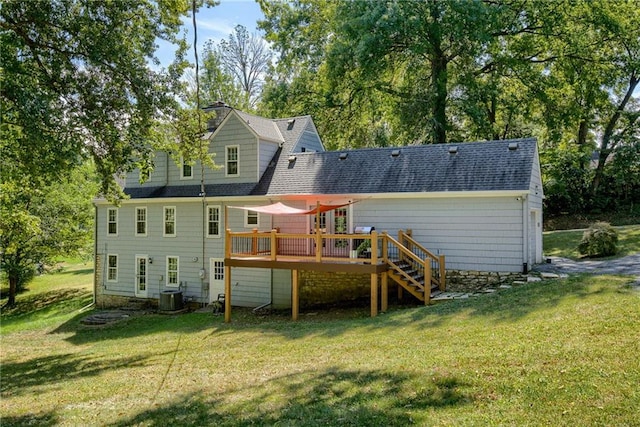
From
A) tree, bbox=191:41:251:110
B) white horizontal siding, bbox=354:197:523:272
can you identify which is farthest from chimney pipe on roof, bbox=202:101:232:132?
tree, bbox=191:41:251:110

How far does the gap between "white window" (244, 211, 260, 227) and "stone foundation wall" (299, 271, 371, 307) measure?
111 inches

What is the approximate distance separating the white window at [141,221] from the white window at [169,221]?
1.20 m

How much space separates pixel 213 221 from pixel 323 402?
13.5m

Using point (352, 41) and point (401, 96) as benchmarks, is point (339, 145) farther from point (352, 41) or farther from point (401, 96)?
point (352, 41)

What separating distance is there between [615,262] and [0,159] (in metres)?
17.7

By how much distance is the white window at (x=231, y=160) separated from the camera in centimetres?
1861

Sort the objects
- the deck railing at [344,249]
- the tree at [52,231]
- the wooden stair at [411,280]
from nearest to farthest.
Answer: the wooden stair at [411,280] → the deck railing at [344,249] → the tree at [52,231]

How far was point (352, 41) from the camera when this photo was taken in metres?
22.4

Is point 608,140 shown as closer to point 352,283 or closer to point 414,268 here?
point 414,268

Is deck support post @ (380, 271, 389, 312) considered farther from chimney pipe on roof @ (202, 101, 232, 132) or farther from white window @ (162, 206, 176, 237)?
chimney pipe on roof @ (202, 101, 232, 132)

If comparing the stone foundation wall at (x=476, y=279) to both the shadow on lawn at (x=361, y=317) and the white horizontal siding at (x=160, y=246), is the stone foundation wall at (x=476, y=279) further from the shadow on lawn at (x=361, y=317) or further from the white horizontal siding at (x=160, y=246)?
the white horizontal siding at (x=160, y=246)

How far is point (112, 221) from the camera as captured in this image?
21.5 m

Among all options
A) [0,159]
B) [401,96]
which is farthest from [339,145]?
[0,159]

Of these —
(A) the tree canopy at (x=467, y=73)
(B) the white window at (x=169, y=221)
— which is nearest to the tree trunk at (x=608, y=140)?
(A) the tree canopy at (x=467, y=73)
